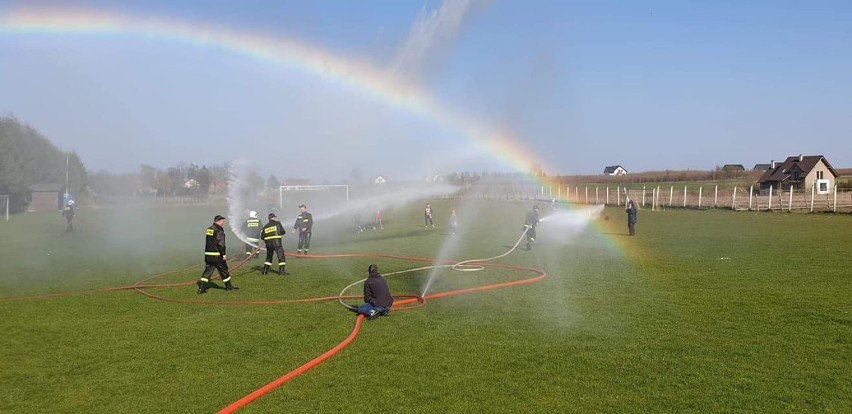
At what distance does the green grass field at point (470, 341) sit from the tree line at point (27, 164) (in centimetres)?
7007

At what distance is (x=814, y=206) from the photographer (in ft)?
168

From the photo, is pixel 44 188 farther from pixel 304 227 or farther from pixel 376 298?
pixel 376 298

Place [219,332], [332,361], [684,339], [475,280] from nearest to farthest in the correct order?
1. [332,361]
2. [684,339]
3. [219,332]
4. [475,280]

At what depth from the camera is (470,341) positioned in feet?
35.5

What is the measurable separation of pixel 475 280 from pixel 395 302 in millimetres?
4293

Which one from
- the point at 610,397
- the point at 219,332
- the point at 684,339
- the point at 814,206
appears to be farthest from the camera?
the point at 814,206

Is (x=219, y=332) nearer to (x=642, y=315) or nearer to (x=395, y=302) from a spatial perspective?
(x=395, y=302)

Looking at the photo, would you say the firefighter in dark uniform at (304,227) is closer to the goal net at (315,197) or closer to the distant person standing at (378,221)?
the distant person standing at (378,221)

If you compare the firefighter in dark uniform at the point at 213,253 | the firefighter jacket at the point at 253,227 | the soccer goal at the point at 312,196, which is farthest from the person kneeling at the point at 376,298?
the soccer goal at the point at 312,196

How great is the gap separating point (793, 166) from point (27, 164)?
364 feet

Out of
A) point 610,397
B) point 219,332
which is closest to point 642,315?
point 610,397

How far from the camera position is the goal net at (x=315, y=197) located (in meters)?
57.4

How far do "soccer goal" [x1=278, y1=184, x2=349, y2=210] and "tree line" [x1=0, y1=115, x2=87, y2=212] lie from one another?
1481 inches

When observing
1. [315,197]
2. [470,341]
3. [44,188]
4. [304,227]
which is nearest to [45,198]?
[44,188]
